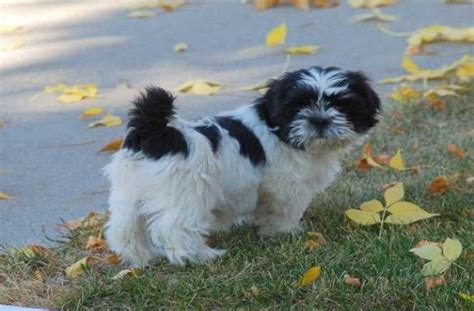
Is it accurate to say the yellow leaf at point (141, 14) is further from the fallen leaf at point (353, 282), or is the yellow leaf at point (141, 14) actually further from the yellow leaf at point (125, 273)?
the fallen leaf at point (353, 282)

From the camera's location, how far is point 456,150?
6176 millimetres

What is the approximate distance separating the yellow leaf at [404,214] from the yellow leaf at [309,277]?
75 cm

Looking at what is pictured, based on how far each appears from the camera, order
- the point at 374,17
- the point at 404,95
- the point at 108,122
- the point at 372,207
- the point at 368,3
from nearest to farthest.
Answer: the point at 372,207
the point at 108,122
the point at 404,95
the point at 374,17
the point at 368,3

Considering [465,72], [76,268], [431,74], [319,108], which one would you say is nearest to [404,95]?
[431,74]

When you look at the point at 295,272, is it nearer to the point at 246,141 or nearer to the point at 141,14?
the point at 246,141

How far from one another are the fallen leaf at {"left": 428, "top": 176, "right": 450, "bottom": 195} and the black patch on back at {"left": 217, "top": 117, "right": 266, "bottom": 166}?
1.14 metres

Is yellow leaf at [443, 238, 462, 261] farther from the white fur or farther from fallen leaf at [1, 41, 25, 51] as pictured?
fallen leaf at [1, 41, 25, 51]

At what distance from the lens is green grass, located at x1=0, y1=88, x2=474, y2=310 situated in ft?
13.7

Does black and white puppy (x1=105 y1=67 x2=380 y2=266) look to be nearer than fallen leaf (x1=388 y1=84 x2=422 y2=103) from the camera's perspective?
Yes

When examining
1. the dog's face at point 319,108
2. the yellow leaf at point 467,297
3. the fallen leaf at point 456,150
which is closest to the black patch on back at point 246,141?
the dog's face at point 319,108

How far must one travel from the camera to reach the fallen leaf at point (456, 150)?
613 centimetres

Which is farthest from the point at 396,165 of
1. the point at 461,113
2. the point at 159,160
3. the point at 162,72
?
the point at 162,72

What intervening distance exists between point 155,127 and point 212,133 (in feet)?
1.13

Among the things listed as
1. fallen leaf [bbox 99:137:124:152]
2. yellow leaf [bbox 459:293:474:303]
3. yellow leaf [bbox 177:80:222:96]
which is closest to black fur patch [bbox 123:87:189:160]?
yellow leaf [bbox 459:293:474:303]
